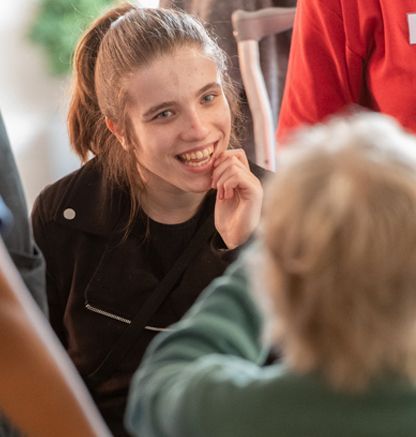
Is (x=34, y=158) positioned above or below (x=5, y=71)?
below

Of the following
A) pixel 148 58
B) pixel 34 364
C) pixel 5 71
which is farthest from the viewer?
pixel 5 71

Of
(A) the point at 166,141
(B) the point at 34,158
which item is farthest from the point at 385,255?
(B) the point at 34,158

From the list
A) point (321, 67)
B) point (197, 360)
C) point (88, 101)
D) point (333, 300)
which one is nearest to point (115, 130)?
point (88, 101)

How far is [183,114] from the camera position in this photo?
138cm

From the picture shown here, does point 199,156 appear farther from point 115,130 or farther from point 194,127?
point 115,130

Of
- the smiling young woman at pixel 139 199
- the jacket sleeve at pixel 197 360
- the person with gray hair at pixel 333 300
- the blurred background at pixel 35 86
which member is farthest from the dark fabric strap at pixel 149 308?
the blurred background at pixel 35 86

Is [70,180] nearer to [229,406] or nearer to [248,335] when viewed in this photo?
[248,335]

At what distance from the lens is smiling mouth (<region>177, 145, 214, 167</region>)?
139cm

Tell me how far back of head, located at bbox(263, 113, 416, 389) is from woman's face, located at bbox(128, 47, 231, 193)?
71 centimetres

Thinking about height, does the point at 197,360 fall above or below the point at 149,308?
above

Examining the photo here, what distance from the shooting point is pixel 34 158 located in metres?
2.59

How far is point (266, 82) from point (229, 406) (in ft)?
4.14

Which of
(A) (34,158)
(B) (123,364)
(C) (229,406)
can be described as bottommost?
(A) (34,158)

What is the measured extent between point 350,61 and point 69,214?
0.58m
